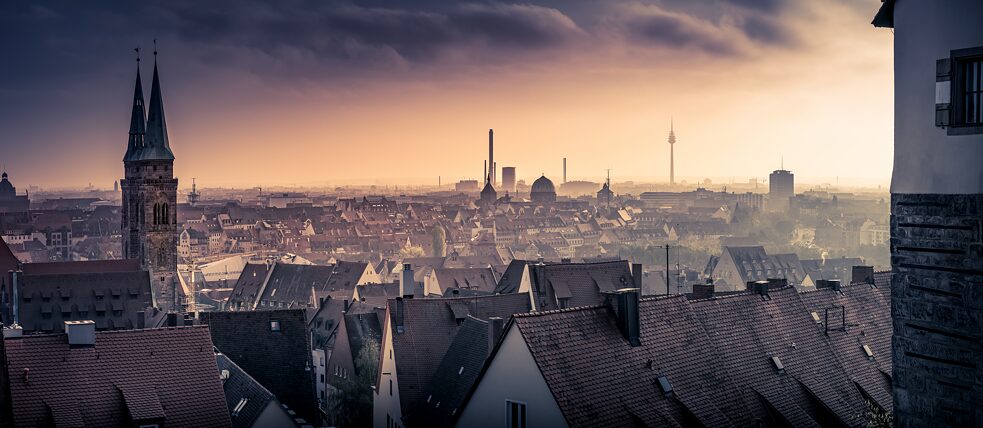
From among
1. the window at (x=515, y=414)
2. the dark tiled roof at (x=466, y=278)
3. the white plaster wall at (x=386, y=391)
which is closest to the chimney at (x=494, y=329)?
the white plaster wall at (x=386, y=391)

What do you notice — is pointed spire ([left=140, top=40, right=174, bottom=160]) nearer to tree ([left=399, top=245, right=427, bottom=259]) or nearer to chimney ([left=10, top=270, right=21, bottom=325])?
chimney ([left=10, top=270, right=21, bottom=325])

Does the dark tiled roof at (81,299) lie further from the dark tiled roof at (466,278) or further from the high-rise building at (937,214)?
the high-rise building at (937,214)

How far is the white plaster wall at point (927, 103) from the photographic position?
40.8 feet

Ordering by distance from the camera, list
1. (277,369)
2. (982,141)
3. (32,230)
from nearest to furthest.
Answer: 1. (982,141)
2. (277,369)
3. (32,230)

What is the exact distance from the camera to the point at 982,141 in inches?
482

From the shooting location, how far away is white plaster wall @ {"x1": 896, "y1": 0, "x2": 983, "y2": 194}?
12.4 m

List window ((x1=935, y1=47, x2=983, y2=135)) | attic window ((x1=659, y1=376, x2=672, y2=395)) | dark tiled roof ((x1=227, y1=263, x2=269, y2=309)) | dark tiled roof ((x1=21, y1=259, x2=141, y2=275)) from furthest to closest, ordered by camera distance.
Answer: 1. dark tiled roof ((x1=227, y1=263, x2=269, y2=309))
2. dark tiled roof ((x1=21, y1=259, x2=141, y2=275))
3. attic window ((x1=659, y1=376, x2=672, y2=395))
4. window ((x1=935, y1=47, x2=983, y2=135))

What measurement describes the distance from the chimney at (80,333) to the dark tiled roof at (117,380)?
186 millimetres

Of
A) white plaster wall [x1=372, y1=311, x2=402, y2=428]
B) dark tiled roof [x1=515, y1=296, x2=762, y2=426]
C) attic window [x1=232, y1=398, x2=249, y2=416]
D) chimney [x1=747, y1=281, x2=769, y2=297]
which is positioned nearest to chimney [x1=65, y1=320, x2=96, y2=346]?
attic window [x1=232, y1=398, x2=249, y2=416]

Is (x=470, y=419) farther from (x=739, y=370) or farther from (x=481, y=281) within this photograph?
(x=481, y=281)

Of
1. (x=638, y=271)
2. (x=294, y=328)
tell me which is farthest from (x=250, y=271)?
(x=294, y=328)

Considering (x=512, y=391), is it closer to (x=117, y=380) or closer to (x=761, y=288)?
(x=117, y=380)

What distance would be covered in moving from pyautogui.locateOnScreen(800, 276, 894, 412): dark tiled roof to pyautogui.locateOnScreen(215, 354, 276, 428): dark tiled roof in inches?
591

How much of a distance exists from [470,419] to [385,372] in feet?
46.6
